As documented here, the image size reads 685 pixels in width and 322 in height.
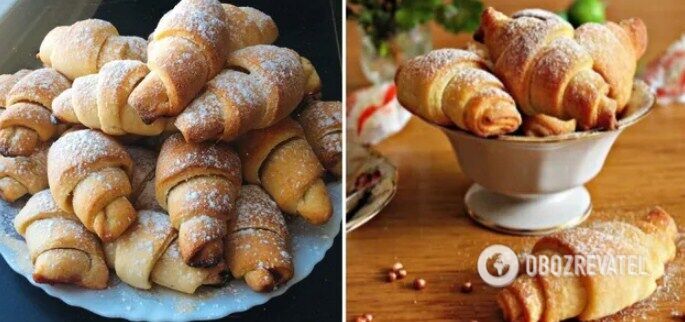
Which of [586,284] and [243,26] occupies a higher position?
[243,26]

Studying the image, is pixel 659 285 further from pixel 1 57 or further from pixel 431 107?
pixel 1 57

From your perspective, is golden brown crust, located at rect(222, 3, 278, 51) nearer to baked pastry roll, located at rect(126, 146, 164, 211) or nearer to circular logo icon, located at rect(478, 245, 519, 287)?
baked pastry roll, located at rect(126, 146, 164, 211)

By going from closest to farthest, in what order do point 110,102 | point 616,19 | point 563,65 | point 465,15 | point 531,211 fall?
point 110,102, point 563,65, point 531,211, point 465,15, point 616,19

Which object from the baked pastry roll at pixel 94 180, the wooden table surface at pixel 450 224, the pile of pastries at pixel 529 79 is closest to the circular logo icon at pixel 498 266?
the wooden table surface at pixel 450 224

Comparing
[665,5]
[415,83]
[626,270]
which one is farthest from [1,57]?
[665,5]

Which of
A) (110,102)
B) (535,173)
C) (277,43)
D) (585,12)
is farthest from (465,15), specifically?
(110,102)

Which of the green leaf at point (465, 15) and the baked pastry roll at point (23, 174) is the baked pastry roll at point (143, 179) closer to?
the baked pastry roll at point (23, 174)

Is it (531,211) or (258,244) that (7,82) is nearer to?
(258,244)
